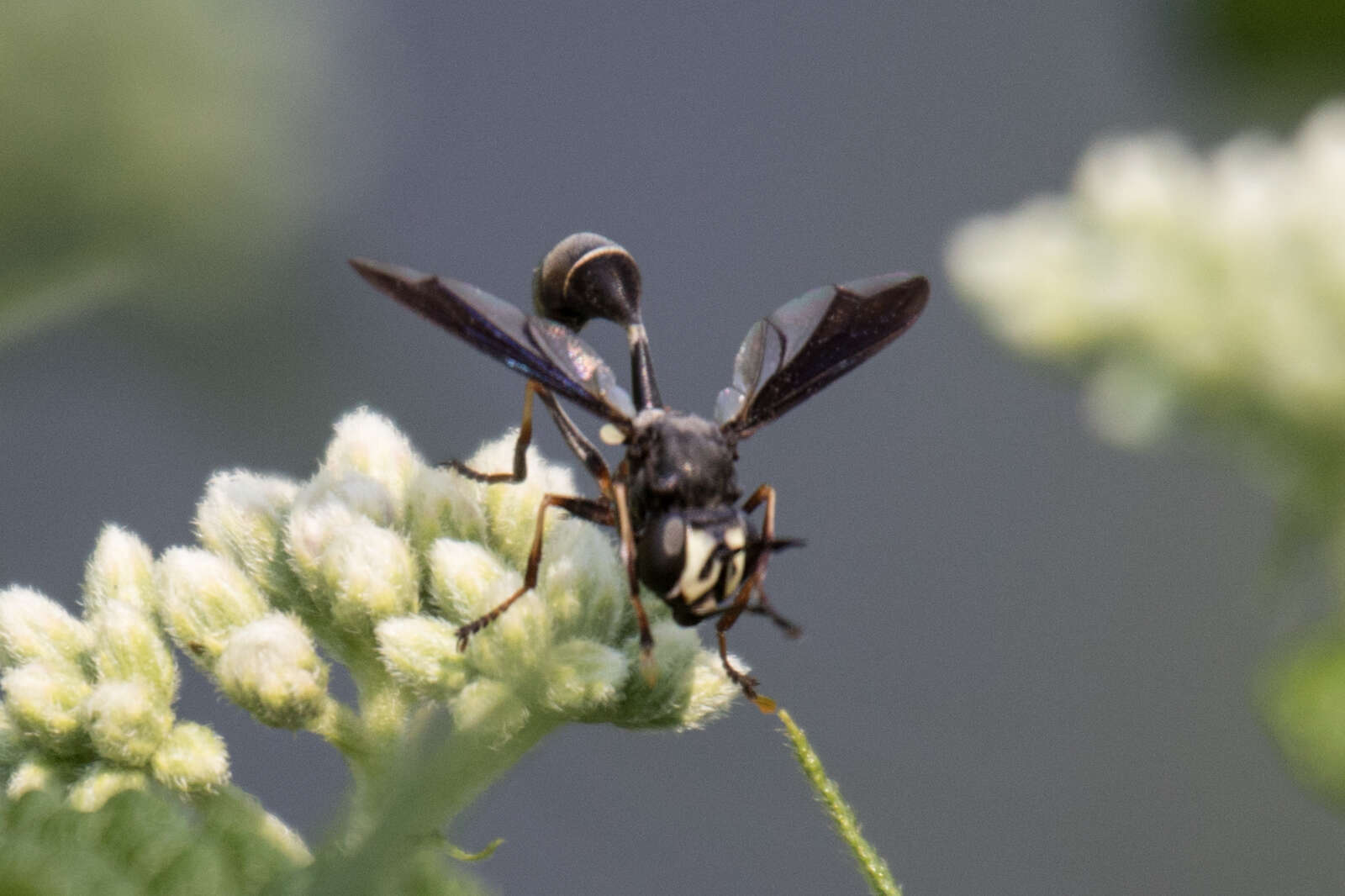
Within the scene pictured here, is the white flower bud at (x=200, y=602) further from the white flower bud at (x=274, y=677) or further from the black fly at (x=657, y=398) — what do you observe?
the black fly at (x=657, y=398)

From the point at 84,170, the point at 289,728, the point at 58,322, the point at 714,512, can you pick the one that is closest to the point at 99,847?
the point at 58,322

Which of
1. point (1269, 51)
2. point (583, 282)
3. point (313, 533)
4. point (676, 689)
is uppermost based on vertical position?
point (1269, 51)

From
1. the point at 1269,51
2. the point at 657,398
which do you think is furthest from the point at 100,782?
the point at 1269,51

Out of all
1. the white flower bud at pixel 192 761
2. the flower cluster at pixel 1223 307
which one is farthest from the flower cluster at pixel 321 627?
→ the flower cluster at pixel 1223 307

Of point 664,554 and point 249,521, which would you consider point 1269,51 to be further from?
point 249,521

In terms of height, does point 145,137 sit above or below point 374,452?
above

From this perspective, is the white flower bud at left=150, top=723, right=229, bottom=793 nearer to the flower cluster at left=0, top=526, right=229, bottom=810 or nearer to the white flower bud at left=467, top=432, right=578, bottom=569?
the flower cluster at left=0, top=526, right=229, bottom=810
